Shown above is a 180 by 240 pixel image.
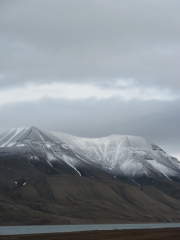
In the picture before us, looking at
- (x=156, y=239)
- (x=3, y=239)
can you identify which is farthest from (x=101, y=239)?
(x=3, y=239)

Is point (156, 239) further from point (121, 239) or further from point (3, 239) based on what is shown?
point (3, 239)

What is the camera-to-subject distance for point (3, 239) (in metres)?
90.5

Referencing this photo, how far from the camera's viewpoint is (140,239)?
89.1 metres

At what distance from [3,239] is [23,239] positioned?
3557 millimetres

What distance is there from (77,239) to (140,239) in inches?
431

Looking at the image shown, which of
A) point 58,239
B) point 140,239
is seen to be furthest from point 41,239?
point 140,239

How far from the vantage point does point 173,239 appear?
8588 cm

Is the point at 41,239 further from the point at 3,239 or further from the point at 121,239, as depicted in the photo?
the point at 121,239

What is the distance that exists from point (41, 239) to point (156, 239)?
2019 cm

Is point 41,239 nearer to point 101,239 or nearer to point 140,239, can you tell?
point 101,239

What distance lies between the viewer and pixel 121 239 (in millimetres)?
90312

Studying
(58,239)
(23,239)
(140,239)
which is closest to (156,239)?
(140,239)

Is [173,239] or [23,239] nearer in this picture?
[173,239]

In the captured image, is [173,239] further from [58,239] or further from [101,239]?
[58,239]
